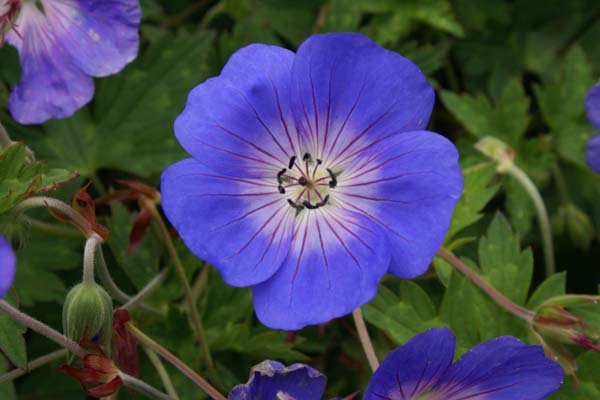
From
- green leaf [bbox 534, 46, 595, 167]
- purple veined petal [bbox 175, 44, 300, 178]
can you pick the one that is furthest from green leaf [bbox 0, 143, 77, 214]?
green leaf [bbox 534, 46, 595, 167]

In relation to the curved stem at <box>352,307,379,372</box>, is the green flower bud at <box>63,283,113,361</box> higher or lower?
higher

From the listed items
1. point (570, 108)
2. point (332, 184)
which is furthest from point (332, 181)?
point (570, 108)

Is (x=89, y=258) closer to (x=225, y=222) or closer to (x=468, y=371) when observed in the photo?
(x=225, y=222)

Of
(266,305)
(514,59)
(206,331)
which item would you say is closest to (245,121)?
(266,305)

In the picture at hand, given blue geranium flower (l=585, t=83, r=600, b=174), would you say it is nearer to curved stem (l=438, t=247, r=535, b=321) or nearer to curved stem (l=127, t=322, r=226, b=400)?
curved stem (l=438, t=247, r=535, b=321)

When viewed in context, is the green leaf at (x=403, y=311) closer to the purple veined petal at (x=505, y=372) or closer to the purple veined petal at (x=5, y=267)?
the purple veined petal at (x=505, y=372)

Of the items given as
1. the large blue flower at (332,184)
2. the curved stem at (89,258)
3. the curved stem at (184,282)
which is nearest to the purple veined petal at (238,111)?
the large blue flower at (332,184)
